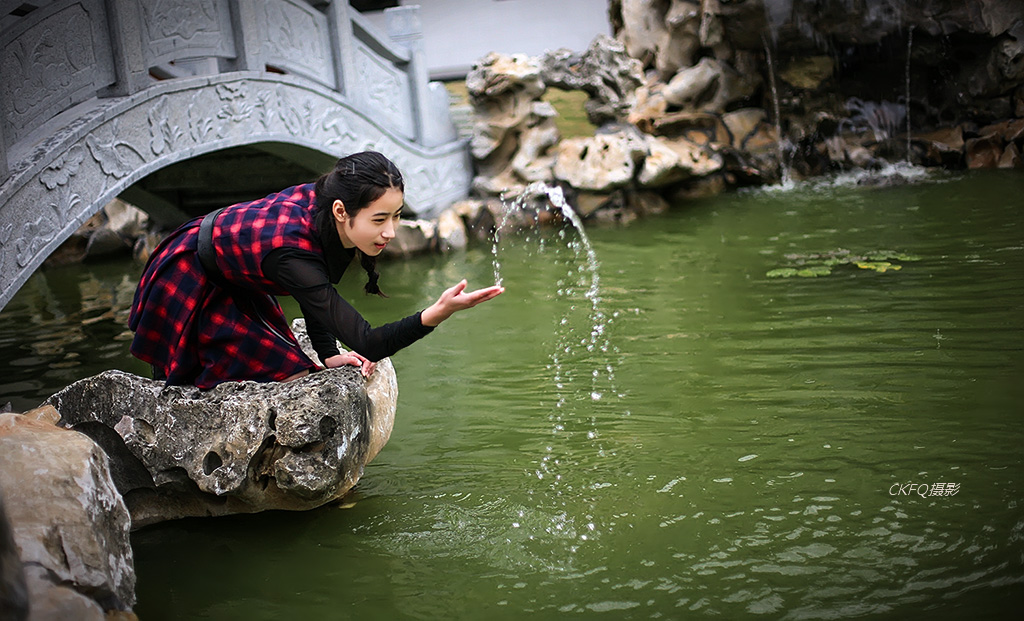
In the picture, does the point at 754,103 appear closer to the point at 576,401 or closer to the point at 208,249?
the point at 576,401

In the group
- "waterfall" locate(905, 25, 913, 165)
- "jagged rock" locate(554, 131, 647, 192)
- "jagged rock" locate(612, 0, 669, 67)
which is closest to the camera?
"jagged rock" locate(554, 131, 647, 192)

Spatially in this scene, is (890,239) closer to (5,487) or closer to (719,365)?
(719,365)

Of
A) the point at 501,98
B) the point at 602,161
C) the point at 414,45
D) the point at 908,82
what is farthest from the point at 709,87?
the point at 414,45

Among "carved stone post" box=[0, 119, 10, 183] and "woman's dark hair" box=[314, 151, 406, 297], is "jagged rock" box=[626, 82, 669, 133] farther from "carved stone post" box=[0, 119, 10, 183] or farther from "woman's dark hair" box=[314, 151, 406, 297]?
"woman's dark hair" box=[314, 151, 406, 297]

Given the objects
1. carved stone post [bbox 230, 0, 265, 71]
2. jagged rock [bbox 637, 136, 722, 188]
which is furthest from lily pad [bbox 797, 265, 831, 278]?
carved stone post [bbox 230, 0, 265, 71]

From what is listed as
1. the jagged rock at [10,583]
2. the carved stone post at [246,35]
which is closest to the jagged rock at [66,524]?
the jagged rock at [10,583]

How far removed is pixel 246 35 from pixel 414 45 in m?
2.94

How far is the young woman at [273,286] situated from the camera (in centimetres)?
283

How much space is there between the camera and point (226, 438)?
10.0 ft

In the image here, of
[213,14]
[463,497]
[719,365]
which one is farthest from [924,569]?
[213,14]

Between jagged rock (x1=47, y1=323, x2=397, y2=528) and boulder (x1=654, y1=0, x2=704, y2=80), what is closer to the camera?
jagged rock (x1=47, y1=323, x2=397, y2=528)

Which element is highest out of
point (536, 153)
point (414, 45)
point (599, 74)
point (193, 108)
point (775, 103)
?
point (414, 45)

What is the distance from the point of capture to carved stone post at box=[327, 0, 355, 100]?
7828 mm

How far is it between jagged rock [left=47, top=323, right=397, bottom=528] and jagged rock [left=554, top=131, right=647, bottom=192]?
250 inches
